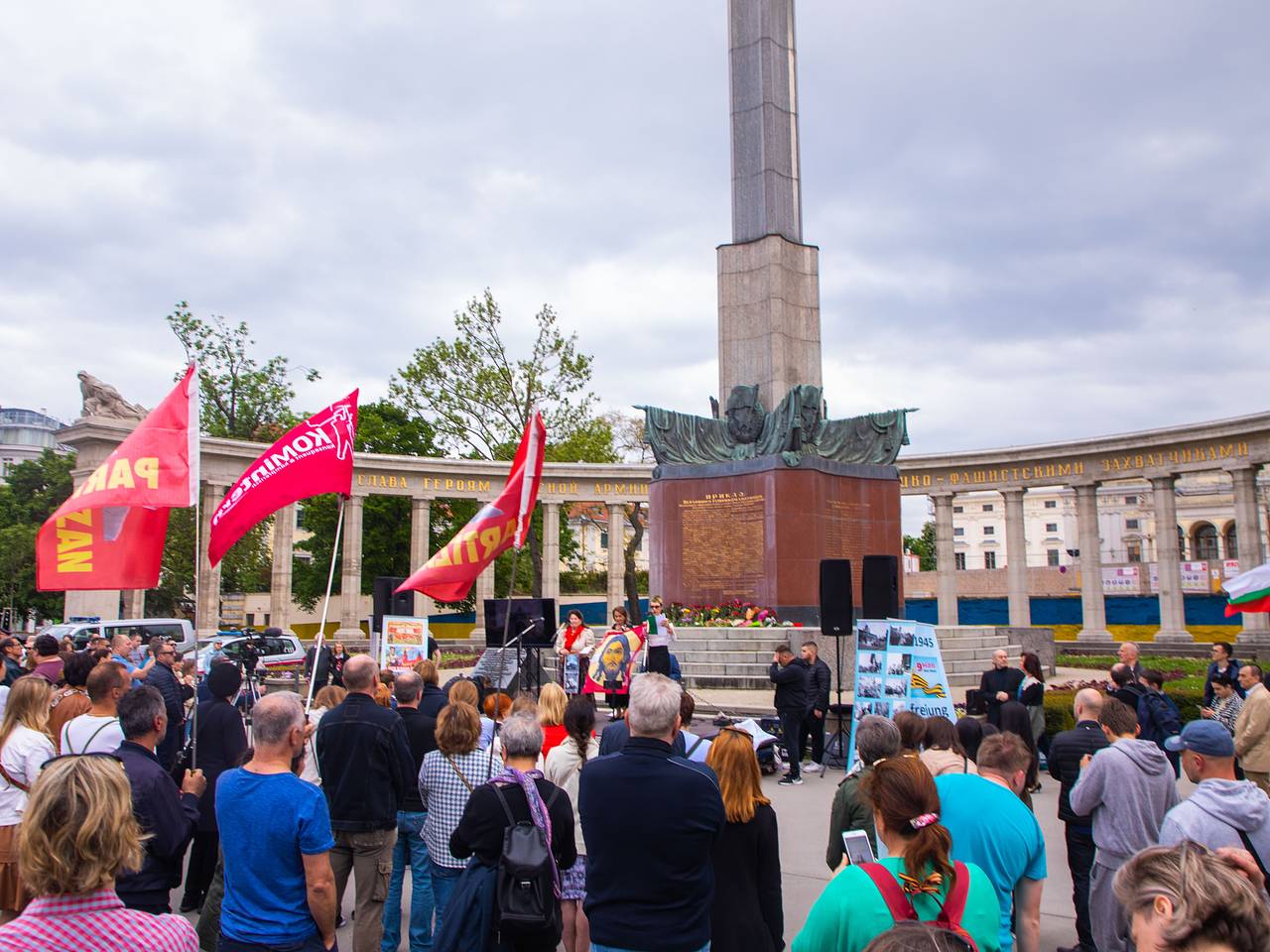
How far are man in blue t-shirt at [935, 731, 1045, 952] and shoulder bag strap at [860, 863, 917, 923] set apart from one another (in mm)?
1236

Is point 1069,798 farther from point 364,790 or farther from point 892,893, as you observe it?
point 364,790

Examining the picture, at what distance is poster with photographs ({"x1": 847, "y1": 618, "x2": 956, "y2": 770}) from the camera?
36.3 ft

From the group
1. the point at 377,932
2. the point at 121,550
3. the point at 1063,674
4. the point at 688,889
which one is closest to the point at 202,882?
the point at 377,932

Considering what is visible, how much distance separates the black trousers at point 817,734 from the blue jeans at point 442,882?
24.3 ft

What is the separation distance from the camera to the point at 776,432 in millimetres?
21234

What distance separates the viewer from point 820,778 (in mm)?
12094

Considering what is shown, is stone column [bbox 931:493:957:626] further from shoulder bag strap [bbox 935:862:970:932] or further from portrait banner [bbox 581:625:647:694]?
shoulder bag strap [bbox 935:862:970:932]

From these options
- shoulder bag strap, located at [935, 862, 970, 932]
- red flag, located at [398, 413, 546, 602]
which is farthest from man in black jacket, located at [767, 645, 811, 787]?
shoulder bag strap, located at [935, 862, 970, 932]

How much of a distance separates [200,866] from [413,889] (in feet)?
6.60

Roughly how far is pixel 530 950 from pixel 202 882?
13.6ft

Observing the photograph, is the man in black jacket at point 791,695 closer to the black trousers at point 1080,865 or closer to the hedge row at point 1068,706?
the hedge row at point 1068,706

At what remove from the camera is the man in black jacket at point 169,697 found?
7.92 meters

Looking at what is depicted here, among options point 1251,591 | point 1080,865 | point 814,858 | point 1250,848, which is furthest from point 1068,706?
point 1250,848

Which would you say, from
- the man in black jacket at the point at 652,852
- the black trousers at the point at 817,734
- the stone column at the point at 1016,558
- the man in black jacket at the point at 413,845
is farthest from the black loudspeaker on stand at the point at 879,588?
the stone column at the point at 1016,558
